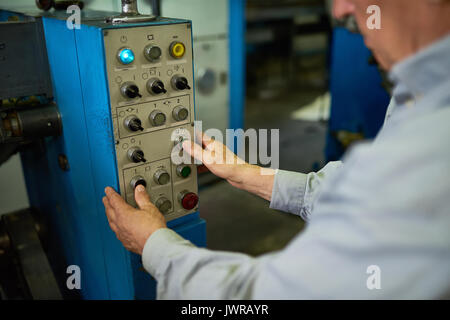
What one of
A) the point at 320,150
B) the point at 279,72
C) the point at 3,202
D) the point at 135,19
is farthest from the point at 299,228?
the point at 279,72

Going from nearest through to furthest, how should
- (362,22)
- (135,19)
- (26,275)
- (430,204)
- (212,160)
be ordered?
(430,204), (362,22), (135,19), (212,160), (26,275)

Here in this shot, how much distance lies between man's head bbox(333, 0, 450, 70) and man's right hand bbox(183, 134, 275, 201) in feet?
1.60

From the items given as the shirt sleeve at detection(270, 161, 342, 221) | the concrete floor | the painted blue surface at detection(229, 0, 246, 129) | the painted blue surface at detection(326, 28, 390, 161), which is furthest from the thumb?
the painted blue surface at detection(229, 0, 246, 129)

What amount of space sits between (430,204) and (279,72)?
17.0ft

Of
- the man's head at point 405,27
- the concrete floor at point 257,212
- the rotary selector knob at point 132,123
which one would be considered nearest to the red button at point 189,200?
the rotary selector knob at point 132,123

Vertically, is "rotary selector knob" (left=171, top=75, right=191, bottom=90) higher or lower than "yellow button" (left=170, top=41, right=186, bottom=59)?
lower

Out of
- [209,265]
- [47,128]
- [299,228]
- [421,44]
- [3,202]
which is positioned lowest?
[299,228]

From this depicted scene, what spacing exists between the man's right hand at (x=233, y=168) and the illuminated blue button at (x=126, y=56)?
0.29 m

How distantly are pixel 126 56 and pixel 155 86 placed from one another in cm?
9

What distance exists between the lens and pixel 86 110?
911 mm

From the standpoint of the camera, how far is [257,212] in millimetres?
2621

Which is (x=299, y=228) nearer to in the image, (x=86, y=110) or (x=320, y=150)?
(x=320, y=150)

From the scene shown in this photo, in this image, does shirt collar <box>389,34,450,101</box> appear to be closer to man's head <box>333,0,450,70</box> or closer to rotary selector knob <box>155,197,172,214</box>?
man's head <box>333,0,450,70</box>

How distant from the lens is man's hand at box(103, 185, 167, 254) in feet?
2.60
